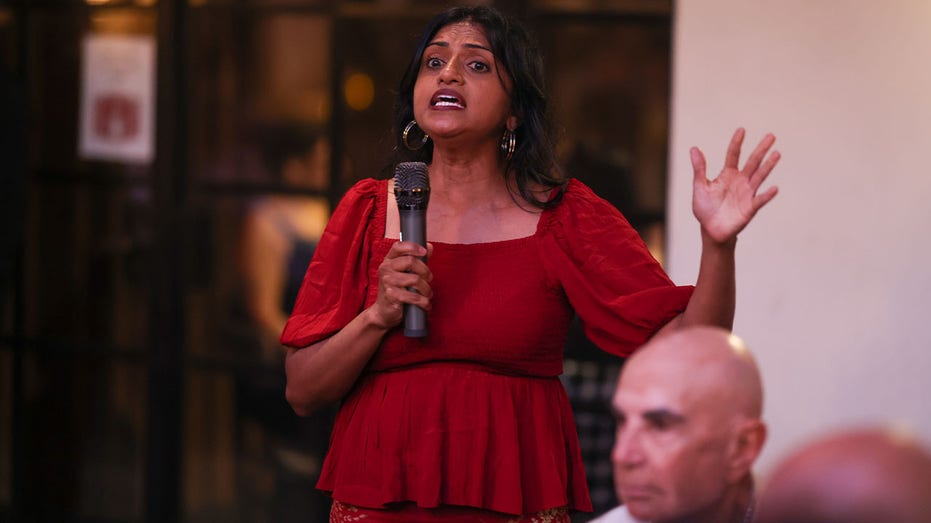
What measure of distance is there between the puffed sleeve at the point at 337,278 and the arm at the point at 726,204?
0.67 metres

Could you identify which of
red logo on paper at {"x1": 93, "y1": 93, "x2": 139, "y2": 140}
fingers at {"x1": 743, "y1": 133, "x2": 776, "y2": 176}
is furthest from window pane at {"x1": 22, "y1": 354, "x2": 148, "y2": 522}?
fingers at {"x1": 743, "y1": 133, "x2": 776, "y2": 176}

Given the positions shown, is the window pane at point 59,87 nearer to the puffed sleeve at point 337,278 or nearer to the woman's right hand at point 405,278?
the puffed sleeve at point 337,278

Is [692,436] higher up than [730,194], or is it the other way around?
[730,194]

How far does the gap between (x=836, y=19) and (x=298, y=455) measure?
8.22 feet

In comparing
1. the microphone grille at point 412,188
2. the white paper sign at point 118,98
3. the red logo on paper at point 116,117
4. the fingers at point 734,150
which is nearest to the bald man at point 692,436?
the fingers at point 734,150

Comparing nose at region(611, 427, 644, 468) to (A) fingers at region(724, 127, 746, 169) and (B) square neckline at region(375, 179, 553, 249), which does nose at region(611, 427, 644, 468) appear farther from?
(B) square neckline at region(375, 179, 553, 249)

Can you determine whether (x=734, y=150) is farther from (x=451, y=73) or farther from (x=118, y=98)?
(x=118, y=98)

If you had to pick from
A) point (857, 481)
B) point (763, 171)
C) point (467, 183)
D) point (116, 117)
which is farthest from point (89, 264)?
point (857, 481)

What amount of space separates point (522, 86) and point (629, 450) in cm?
108

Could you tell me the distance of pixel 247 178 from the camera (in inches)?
187

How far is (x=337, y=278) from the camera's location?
250 cm

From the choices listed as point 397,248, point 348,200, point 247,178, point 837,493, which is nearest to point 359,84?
point 247,178

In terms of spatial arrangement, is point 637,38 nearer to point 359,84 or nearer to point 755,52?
point 755,52

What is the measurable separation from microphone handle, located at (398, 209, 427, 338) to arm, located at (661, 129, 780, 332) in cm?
48
